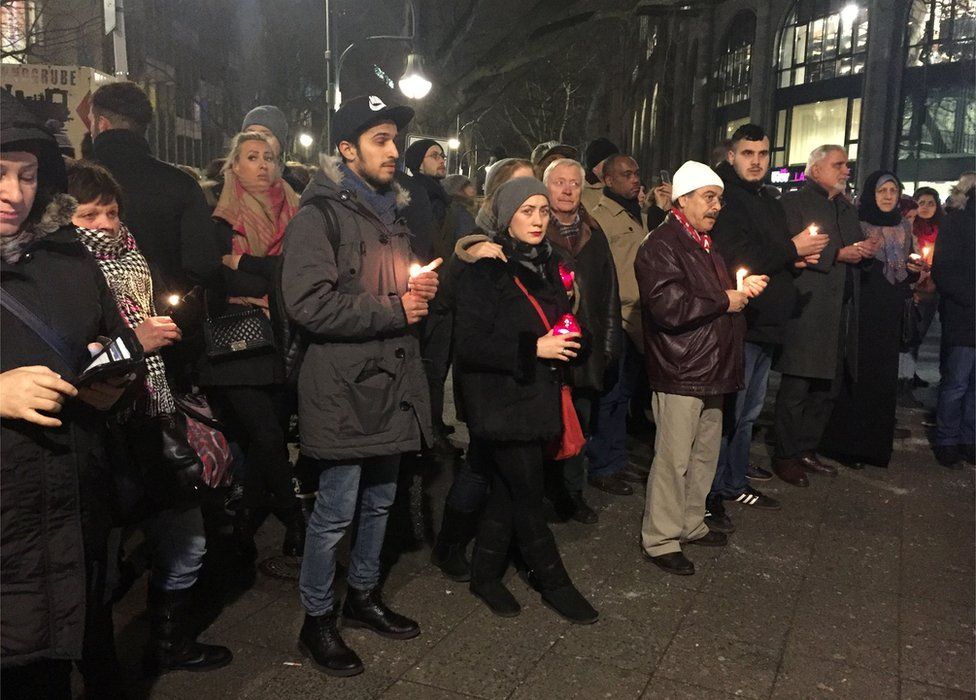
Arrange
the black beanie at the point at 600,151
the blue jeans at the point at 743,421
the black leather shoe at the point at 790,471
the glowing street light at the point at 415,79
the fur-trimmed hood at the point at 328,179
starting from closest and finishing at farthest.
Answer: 1. the fur-trimmed hood at the point at 328,179
2. the blue jeans at the point at 743,421
3. the black leather shoe at the point at 790,471
4. the black beanie at the point at 600,151
5. the glowing street light at the point at 415,79

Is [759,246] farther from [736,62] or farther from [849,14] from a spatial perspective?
[736,62]

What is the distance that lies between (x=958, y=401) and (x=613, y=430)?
3010 millimetres

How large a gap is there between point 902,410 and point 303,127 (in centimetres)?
4792

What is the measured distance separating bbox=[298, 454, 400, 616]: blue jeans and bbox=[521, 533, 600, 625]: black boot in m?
0.78

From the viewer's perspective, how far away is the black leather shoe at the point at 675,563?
185 inches

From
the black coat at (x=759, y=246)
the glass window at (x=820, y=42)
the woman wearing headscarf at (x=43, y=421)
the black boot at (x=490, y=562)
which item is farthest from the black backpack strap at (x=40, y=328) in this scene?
the glass window at (x=820, y=42)

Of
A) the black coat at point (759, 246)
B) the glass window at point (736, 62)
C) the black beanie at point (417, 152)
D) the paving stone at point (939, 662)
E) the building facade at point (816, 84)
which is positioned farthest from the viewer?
the glass window at point (736, 62)

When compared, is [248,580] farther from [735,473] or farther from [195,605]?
[735,473]

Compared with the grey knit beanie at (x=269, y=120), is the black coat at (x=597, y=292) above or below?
below

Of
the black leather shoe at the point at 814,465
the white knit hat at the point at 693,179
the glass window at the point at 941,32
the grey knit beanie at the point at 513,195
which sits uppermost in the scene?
the glass window at the point at 941,32

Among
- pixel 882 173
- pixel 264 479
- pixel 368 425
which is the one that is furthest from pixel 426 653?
pixel 882 173

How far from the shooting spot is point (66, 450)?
93.0 inches

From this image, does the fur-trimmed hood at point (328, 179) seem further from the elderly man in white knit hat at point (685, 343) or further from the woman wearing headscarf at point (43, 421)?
the elderly man in white knit hat at point (685, 343)

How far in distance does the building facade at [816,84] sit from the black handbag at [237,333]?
1205 inches
